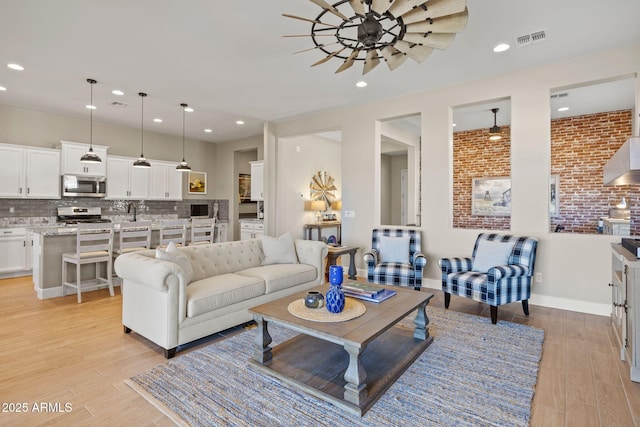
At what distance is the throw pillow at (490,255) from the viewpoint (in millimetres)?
3730

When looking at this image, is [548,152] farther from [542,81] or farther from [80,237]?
[80,237]

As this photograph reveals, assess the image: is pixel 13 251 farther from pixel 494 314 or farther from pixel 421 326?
pixel 494 314

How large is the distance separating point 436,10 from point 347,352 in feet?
7.22

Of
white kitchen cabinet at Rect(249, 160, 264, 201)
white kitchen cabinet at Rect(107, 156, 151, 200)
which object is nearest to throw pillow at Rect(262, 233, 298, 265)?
white kitchen cabinet at Rect(249, 160, 264, 201)

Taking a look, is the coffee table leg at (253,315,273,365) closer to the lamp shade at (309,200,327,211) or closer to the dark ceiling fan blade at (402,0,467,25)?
the dark ceiling fan blade at (402,0,467,25)

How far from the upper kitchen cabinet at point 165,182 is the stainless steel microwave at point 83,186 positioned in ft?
3.19

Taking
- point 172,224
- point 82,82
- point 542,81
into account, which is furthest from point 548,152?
point 82,82

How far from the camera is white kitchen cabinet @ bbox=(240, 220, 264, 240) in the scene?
23.7 feet

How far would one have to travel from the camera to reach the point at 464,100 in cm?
446

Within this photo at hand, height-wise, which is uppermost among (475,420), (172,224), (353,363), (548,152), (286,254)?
(548,152)

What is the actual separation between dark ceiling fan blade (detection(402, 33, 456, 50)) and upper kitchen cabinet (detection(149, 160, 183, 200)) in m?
6.48

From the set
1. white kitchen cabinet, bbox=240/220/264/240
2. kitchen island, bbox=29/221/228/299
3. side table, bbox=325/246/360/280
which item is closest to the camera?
kitchen island, bbox=29/221/228/299

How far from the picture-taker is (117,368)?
8.09ft

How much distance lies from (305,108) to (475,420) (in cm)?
493
